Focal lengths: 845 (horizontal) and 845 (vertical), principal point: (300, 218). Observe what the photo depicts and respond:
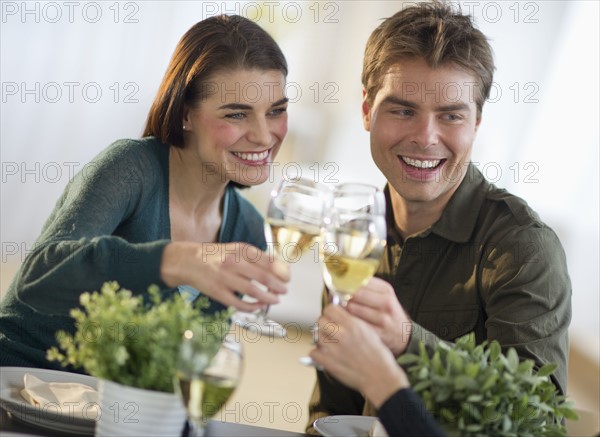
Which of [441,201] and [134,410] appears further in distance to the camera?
[441,201]

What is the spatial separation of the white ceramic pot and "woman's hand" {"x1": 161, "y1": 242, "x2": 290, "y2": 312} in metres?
0.23

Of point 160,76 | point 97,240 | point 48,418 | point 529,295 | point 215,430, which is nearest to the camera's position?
point 48,418

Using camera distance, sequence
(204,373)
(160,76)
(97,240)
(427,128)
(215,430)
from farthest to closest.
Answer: (160,76)
(427,128)
(97,240)
(215,430)
(204,373)

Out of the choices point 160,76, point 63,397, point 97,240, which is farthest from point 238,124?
point 160,76

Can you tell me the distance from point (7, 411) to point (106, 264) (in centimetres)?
29

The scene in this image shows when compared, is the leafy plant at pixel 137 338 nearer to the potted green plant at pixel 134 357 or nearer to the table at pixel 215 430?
the potted green plant at pixel 134 357

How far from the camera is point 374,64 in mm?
2109

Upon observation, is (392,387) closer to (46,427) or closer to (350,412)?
(46,427)

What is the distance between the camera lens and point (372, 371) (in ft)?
3.71

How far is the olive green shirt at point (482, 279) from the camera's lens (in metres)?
1.67

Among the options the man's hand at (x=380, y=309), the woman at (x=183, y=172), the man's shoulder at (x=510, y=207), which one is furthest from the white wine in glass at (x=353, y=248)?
the man's shoulder at (x=510, y=207)

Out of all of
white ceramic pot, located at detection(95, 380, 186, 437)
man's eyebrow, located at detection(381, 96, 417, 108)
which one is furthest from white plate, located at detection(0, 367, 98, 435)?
man's eyebrow, located at detection(381, 96, 417, 108)

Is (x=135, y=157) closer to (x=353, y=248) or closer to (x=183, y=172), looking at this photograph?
(x=183, y=172)

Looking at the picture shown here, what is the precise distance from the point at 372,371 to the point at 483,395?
0.16 metres
